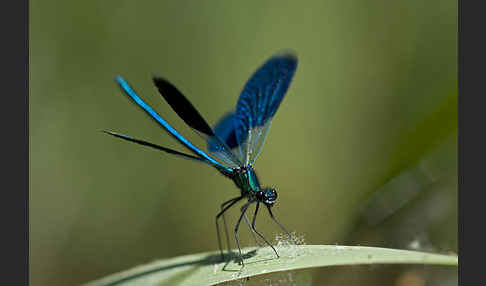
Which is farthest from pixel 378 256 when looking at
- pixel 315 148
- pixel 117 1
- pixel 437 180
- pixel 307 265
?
pixel 117 1

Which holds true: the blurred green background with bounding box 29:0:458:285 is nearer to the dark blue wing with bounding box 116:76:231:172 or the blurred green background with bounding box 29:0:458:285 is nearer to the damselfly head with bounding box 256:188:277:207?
the damselfly head with bounding box 256:188:277:207

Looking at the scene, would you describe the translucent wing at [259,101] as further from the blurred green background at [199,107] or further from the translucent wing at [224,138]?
the blurred green background at [199,107]

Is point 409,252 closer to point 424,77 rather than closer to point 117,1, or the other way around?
point 424,77

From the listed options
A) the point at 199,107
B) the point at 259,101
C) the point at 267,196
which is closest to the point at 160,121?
the point at 259,101

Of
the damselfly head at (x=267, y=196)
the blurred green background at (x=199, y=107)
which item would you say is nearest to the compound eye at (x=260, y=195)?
the damselfly head at (x=267, y=196)

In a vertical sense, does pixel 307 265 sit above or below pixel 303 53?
below

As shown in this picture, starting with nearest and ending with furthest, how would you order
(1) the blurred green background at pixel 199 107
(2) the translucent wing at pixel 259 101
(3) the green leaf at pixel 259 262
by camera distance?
(3) the green leaf at pixel 259 262 → (2) the translucent wing at pixel 259 101 → (1) the blurred green background at pixel 199 107

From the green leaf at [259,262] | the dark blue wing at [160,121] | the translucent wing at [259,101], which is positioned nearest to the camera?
→ the green leaf at [259,262]

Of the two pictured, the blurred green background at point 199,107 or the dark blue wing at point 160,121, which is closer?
the dark blue wing at point 160,121

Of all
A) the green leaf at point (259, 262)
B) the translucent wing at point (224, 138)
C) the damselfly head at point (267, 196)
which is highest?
the translucent wing at point (224, 138)
